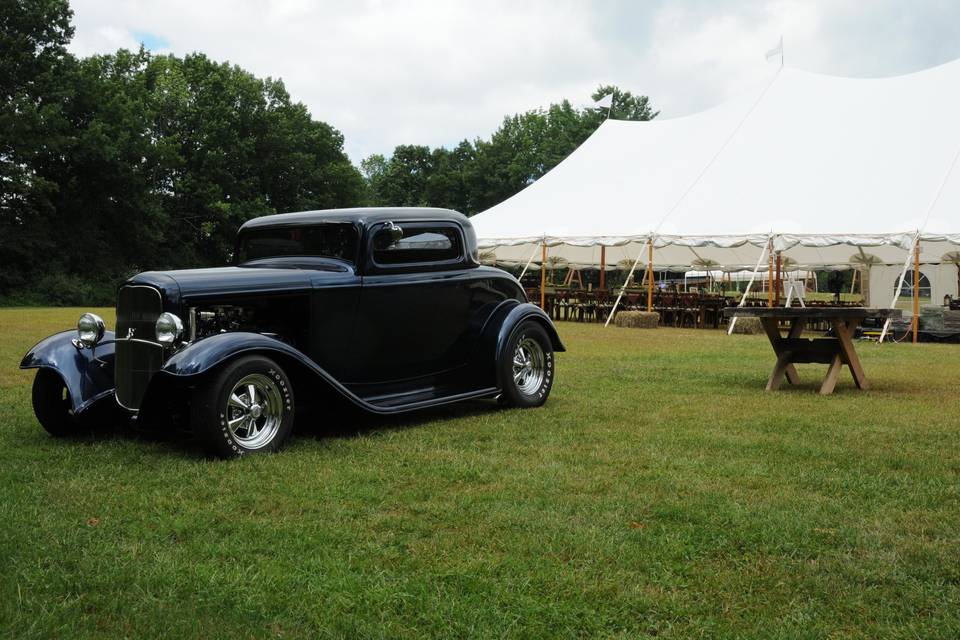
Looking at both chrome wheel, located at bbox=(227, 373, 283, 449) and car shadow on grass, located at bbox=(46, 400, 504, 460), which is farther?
car shadow on grass, located at bbox=(46, 400, 504, 460)

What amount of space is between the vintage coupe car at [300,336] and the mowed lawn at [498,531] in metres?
0.34

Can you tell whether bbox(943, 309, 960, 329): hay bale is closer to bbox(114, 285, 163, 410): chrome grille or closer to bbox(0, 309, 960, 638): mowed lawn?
bbox(0, 309, 960, 638): mowed lawn

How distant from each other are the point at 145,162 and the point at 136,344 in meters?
39.0

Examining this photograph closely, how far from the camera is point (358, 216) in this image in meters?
7.27

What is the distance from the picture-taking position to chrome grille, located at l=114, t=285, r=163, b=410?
6.29 meters

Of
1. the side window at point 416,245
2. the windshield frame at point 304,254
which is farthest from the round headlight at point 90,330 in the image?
the side window at point 416,245

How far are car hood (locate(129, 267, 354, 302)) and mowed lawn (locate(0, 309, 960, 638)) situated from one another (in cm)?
110

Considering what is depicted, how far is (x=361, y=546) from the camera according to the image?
4.13 m

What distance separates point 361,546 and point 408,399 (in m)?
3.24

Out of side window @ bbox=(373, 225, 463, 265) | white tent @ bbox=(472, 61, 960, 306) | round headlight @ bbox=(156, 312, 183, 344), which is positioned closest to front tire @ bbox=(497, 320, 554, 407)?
side window @ bbox=(373, 225, 463, 265)

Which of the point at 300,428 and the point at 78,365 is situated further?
the point at 300,428

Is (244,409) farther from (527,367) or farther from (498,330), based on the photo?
(527,367)

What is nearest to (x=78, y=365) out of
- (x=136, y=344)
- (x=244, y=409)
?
(x=136, y=344)

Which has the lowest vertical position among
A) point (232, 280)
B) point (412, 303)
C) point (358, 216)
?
point (412, 303)
